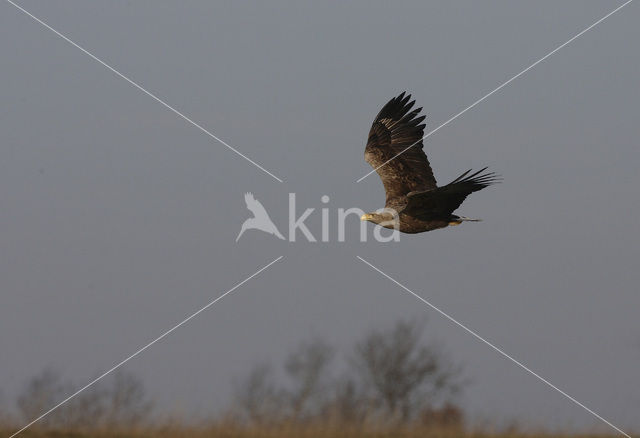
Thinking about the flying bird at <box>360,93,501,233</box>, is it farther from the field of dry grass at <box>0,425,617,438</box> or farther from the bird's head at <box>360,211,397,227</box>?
the field of dry grass at <box>0,425,617,438</box>

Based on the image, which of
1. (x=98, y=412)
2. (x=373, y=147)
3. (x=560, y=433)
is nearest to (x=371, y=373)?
(x=373, y=147)

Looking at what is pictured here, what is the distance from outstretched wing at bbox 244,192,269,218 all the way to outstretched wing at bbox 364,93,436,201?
71.1 inches

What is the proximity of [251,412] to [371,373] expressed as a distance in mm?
9504

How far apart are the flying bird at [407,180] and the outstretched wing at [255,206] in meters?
1.82

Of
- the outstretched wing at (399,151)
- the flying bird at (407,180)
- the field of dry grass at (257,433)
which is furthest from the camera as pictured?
the outstretched wing at (399,151)

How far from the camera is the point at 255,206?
15.2m

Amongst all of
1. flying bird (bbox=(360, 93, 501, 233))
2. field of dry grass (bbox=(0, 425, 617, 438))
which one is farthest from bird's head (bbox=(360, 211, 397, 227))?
field of dry grass (bbox=(0, 425, 617, 438))

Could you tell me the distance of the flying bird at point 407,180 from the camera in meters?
12.6

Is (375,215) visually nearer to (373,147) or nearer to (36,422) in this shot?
(373,147)

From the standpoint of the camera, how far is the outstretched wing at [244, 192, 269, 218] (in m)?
15.1

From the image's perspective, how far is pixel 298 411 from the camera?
38.9 ft

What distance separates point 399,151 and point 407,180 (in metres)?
0.64

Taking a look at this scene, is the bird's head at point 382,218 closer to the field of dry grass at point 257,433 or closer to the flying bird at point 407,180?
the flying bird at point 407,180

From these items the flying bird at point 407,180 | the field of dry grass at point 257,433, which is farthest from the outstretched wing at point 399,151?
the field of dry grass at point 257,433
